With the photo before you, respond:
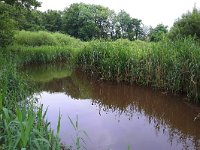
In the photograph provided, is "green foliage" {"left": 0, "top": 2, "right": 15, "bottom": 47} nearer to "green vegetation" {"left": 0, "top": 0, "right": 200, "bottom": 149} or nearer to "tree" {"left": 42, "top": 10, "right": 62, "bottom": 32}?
"green vegetation" {"left": 0, "top": 0, "right": 200, "bottom": 149}

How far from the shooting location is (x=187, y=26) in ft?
51.7

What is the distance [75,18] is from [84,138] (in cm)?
3078

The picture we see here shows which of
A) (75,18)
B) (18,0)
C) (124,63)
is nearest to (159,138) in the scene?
(124,63)

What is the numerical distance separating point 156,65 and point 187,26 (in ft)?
29.5

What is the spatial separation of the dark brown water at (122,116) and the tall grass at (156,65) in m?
0.27

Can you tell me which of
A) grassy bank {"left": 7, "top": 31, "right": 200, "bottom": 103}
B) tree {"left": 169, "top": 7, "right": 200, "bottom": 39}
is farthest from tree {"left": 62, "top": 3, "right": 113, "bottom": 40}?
→ grassy bank {"left": 7, "top": 31, "right": 200, "bottom": 103}

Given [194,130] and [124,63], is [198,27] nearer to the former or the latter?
[124,63]

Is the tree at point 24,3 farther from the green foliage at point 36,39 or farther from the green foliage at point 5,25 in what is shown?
the green foliage at point 36,39

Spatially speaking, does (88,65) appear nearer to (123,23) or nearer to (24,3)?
(24,3)

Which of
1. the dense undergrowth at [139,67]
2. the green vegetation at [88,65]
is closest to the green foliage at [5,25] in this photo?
the green vegetation at [88,65]

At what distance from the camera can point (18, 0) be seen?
405 inches

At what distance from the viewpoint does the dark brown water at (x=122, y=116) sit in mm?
4625

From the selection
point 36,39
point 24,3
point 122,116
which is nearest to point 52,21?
point 36,39

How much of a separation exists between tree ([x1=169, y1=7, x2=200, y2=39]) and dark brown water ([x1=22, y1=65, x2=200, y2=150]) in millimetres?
8119
